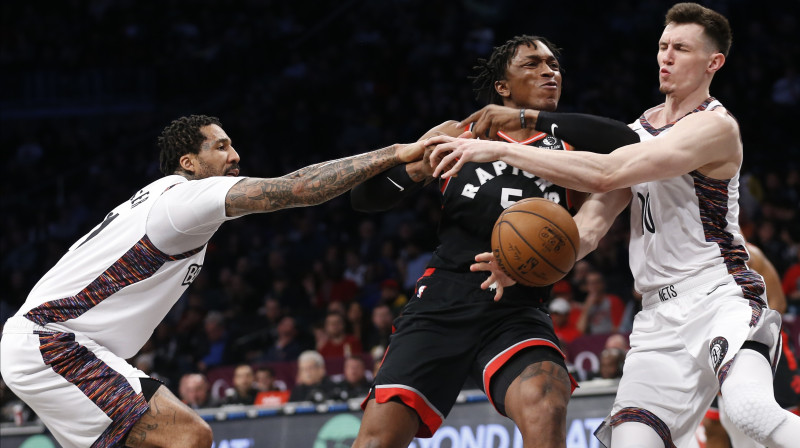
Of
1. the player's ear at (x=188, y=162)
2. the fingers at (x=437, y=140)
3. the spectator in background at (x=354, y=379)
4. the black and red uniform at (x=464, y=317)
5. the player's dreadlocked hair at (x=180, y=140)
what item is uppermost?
the player's dreadlocked hair at (x=180, y=140)

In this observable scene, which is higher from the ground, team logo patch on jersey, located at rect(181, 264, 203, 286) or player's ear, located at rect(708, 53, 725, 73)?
player's ear, located at rect(708, 53, 725, 73)

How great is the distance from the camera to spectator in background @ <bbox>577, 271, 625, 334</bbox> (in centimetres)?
825

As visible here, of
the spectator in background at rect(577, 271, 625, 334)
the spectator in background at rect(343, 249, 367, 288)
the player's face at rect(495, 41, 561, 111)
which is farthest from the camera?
the spectator in background at rect(343, 249, 367, 288)

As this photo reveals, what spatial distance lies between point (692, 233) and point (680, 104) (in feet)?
2.07

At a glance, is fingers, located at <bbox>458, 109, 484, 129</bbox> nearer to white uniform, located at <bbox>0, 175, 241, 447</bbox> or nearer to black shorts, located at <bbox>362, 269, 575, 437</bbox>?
black shorts, located at <bbox>362, 269, 575, 437</bbox>

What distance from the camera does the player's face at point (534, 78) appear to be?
428cm

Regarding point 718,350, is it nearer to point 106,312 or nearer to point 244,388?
point 106,312

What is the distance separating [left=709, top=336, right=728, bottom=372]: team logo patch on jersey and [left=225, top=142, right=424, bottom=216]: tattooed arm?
1444 mm

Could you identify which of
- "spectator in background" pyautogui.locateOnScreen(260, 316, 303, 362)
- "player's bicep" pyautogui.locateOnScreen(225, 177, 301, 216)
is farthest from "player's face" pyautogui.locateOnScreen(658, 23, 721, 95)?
"spectator in background" pyautogui.locateOnScreen(260, 316, 303, 362)

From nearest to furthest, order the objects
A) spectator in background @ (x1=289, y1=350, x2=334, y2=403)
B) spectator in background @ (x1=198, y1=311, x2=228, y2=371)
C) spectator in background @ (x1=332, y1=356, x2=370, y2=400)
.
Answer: spectator in background @ (x1=332, y1=356, x2=370, y2=400)
spectator in background @ (x1=289, y1=350, x2=334, y2=403)
spectator in background @ (x1=198, y1=311, x2=228, y2=371)

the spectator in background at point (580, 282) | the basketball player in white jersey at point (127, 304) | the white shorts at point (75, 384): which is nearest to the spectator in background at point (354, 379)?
the spectator in background at point (580, 282)

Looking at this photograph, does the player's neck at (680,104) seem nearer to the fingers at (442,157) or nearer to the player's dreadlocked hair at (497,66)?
the player's dreadlocked hair at (497,66)

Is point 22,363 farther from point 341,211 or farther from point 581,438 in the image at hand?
point 341,211

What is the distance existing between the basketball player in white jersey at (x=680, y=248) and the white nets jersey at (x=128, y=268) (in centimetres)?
112
